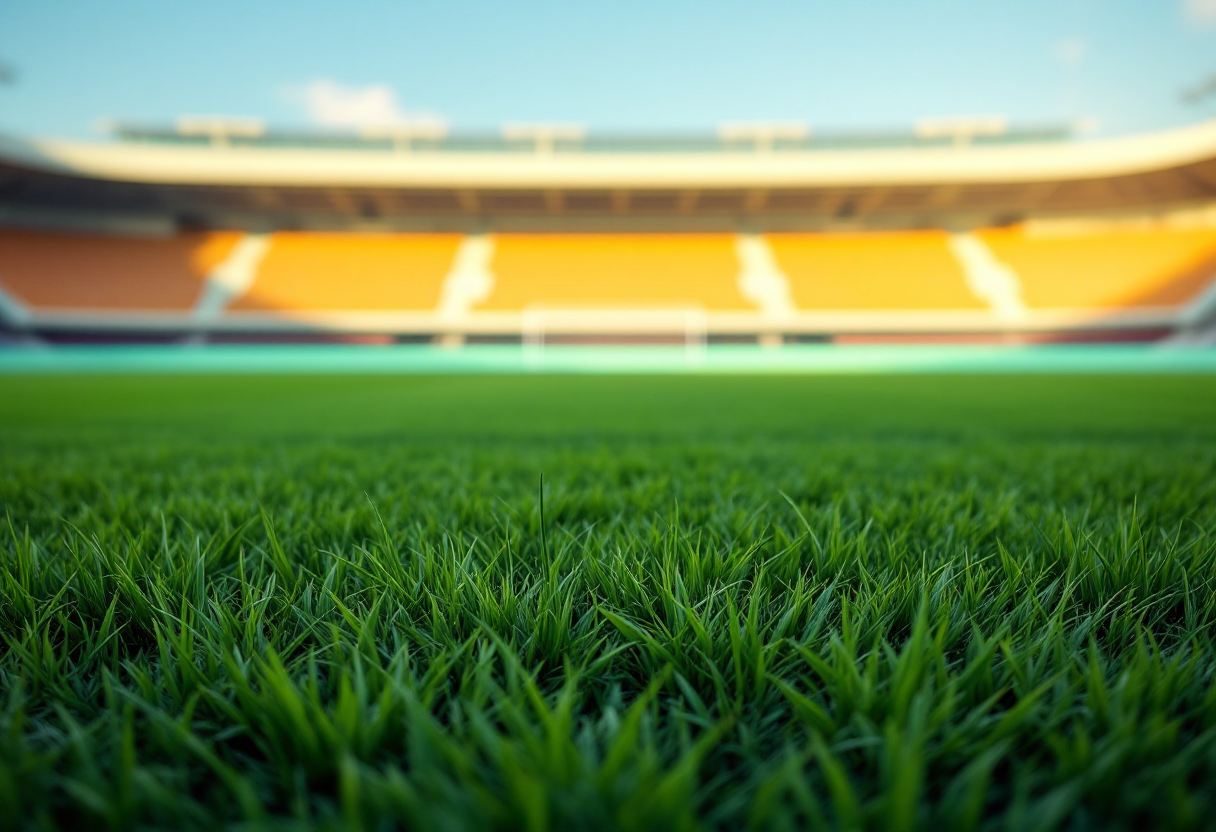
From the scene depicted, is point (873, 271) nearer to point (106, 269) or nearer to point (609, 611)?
point (609, 611)

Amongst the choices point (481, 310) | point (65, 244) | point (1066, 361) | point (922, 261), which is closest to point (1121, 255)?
point (922, 261)

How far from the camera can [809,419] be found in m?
4.05

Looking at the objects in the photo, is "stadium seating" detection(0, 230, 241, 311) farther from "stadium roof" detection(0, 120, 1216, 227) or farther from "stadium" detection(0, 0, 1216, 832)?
"stadium" detection(0, 0, 1216, 832)

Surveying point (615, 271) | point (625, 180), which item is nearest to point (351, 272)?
point (615, 271)

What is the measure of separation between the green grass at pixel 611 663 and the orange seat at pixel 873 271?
64.8ft

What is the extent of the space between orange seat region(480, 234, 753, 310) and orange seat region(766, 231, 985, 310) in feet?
7.56

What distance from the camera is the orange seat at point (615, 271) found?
20.0 metres

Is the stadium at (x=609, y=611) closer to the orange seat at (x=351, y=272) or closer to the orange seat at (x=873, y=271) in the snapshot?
the orange seat at (x=873, y=271)

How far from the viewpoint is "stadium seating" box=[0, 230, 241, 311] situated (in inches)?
758

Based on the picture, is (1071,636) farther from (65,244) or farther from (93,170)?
(65,244)

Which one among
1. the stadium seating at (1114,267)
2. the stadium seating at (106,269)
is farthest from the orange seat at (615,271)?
the stadium seating at (106,269)

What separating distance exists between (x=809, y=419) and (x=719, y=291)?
1700 centimetres

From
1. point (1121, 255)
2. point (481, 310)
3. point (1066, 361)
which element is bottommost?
point (1066, 361)

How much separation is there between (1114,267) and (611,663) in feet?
81.9
